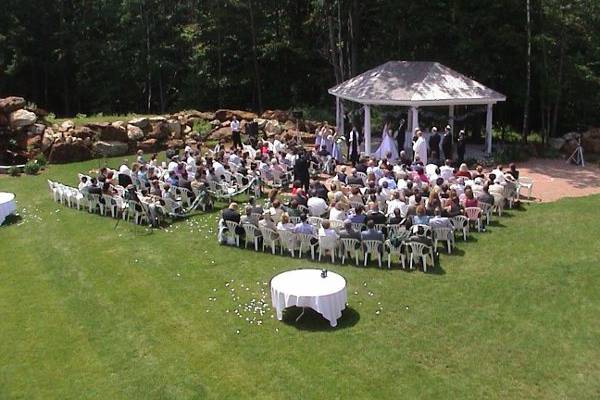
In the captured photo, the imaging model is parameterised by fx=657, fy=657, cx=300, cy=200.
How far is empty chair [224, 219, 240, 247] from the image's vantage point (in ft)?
51.7

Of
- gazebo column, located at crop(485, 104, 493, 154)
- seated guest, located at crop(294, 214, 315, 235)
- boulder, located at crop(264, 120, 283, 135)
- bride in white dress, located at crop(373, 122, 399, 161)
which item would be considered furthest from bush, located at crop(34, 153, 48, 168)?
gazebo column, located at crop(485, 104, 493, 154)

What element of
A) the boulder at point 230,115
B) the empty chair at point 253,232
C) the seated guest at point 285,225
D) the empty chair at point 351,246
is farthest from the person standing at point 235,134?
the empty chair at point 351,246

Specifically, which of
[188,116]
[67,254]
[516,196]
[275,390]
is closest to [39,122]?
[188,116]

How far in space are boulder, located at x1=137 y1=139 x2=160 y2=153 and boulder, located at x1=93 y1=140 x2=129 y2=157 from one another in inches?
22.6

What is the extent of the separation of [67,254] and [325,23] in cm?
2505

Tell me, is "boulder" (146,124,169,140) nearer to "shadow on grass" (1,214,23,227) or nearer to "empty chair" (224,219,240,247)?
"shadow on grass" (1,214,23,227)

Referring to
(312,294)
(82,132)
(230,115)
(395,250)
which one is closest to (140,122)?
(82,132)

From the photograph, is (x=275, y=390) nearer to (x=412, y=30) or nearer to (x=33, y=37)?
(x=412, y=30)

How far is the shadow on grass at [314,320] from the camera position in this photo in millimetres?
11648

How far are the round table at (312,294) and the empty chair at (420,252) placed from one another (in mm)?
2572

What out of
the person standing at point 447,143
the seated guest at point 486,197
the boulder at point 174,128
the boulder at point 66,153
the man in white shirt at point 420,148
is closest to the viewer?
the seated guest at point 486,197

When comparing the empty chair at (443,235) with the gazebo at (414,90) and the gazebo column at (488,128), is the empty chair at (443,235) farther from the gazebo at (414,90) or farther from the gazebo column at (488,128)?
the gazebo column at (488,128)

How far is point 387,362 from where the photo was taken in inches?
410

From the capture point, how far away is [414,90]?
78.0 feet
